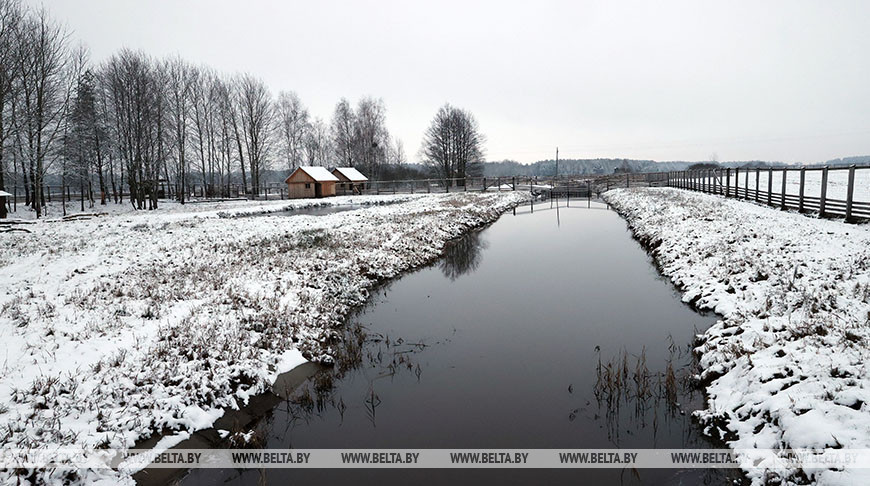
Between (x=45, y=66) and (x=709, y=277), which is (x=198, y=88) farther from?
(x=709, y=277)

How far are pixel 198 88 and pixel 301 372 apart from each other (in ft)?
175

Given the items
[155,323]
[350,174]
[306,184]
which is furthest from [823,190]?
[350,174]

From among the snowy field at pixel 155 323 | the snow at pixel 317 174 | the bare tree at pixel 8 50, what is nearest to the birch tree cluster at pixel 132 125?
the bare tree at pixel 8 50

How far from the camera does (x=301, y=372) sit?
7031 millimetres

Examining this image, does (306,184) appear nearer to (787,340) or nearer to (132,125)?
(132,125)

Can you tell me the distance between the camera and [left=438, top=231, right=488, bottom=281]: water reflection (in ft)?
46.1

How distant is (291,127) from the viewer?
229ft

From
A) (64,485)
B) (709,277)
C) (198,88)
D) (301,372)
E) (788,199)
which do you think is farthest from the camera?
(198,88)

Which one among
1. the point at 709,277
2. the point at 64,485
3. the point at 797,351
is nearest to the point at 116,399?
the point at 64,485

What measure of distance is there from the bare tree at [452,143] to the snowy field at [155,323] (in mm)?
55304

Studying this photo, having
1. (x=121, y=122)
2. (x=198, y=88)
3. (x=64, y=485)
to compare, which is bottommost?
(x=64, y=485)

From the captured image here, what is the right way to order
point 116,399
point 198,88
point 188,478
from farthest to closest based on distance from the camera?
point 198,88, point 116,399, point 188,478

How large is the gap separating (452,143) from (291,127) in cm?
2643

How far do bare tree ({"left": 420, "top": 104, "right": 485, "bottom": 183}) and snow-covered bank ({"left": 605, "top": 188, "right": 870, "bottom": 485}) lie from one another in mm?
58378
